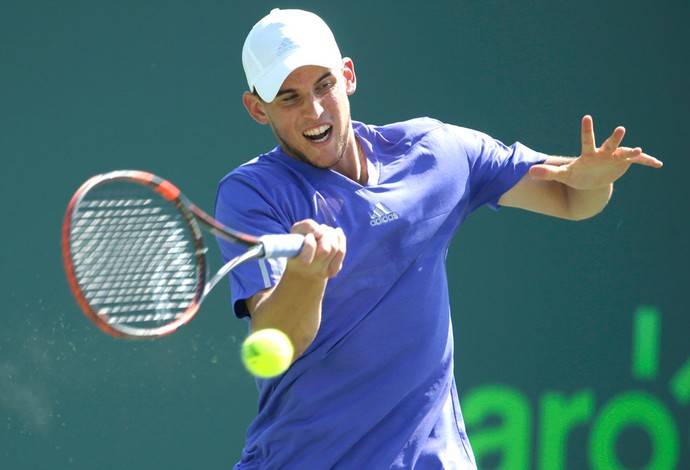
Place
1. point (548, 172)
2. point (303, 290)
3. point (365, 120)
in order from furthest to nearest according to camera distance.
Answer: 1. point (365, 120)
2. point (548, 172)
3. point (303, 290)

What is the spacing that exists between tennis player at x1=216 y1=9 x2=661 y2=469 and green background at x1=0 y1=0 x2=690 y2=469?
4.32ft

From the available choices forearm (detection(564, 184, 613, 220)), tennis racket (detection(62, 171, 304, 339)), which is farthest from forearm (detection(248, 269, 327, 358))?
forearm (detection(564, 184, 613, 220))

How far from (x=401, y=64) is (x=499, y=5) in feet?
1.45

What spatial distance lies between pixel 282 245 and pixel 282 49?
646mm

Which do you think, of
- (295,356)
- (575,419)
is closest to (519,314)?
(575,419)

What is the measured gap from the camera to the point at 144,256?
2.75 meters

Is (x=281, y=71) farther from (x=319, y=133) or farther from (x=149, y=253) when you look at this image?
Result: (x=149, y=253)

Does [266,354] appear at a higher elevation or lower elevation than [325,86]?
lower

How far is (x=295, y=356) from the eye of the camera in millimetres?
2684

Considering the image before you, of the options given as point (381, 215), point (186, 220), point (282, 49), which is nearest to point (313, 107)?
point (282, 49)

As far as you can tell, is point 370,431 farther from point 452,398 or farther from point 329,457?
point 452,398

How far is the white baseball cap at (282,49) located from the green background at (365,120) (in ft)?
4.46

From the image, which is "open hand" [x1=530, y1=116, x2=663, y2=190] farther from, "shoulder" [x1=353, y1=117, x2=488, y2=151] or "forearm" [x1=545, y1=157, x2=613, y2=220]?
"shoulder" [x1=353, y1=117, x2=488, y2=151]

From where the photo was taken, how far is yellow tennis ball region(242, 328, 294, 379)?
97.4 inches
